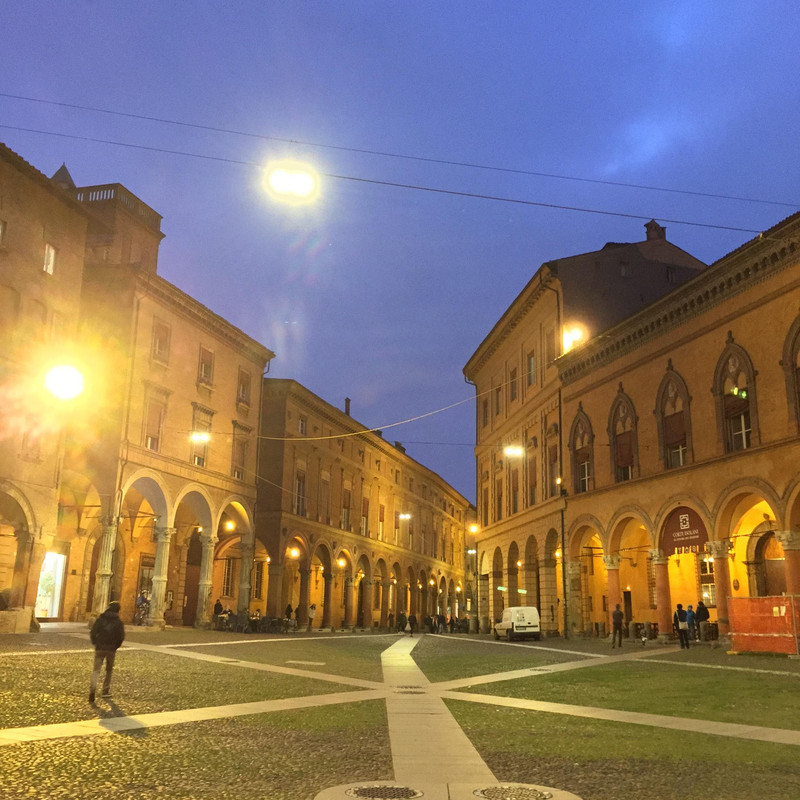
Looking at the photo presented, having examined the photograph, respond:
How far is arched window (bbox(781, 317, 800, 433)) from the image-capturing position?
78.7 feet

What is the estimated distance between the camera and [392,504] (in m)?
65.6

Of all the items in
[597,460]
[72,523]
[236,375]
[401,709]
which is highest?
[236,375]

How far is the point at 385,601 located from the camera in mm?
Answer: 63281

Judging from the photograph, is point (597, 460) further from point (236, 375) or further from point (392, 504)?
point (392, 504)

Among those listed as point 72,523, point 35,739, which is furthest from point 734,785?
point 72,523

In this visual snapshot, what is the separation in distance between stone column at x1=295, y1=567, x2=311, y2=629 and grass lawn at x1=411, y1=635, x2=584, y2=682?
65.0 feet

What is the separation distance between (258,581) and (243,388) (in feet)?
39.9

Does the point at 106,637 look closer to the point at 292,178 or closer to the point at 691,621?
the point at 292,178

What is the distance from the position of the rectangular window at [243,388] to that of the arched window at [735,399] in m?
23.8

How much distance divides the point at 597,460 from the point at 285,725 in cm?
2689

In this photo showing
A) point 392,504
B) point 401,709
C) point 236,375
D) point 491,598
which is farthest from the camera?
point 392,504

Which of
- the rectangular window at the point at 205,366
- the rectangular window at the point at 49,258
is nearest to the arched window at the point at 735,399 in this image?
the rectangular window at the point at 205,366

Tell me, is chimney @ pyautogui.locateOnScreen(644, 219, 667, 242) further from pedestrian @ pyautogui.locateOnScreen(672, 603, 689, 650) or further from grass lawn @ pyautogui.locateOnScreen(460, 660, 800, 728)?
grass lawn @ pyautogui.locateOnScreen(460, 660, 800, 728)

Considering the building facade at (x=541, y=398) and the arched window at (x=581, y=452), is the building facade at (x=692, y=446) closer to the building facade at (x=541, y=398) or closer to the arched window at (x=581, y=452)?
the arched window at (x=581, y=452)
